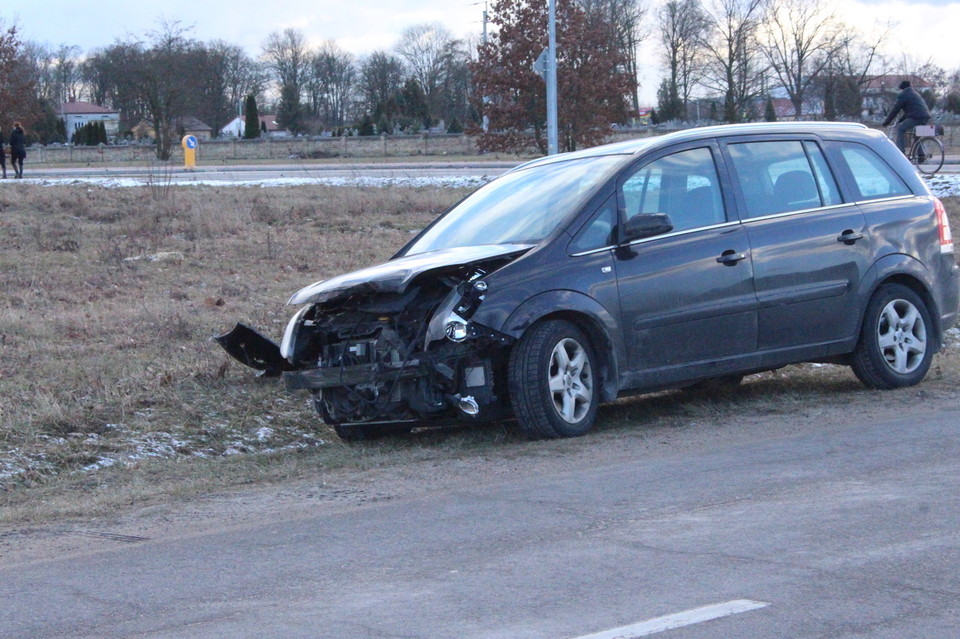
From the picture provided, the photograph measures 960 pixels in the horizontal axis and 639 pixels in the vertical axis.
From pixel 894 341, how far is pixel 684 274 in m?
2.00

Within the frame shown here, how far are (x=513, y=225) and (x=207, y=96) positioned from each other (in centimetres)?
8868

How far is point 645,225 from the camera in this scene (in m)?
7.38

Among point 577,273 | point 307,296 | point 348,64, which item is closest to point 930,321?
point 577,273

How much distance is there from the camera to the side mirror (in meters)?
7.39

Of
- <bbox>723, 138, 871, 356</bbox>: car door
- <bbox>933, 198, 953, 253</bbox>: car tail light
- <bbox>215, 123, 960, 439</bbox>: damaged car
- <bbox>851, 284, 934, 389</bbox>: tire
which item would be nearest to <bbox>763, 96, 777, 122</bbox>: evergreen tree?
<bbox>933, 198, 953, 253</bbox>: car tail light

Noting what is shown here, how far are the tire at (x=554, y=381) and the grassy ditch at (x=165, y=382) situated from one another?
401mm

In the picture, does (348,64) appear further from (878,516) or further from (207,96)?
(878,516)

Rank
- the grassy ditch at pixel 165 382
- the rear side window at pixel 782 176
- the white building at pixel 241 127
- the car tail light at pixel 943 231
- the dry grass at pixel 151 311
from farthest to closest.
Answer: the white building at pixel 241 127
the car tail light at pixel 943 231
the rear side window at pixel 782 176
the dry grass at pixel 151 311
the grassy ditch at pixel 165 382

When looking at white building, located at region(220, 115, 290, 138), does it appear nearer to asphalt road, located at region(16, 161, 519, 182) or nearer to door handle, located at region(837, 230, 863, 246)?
asphalt road, located at region(16, 161, 519, 182)

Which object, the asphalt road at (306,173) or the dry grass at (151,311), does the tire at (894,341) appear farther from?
the asphalt road at (306,173)

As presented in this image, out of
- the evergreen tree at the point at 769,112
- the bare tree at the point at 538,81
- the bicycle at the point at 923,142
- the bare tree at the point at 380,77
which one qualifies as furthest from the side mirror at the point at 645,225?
the bare tree at the point at 380,77

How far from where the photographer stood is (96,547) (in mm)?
5445

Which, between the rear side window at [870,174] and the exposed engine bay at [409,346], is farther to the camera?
the rear side window at [870,174]

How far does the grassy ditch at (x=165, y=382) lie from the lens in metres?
7.19
